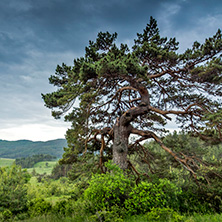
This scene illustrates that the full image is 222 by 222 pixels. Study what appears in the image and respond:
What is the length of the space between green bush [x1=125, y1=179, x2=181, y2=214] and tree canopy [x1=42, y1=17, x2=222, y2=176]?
4.47 feet

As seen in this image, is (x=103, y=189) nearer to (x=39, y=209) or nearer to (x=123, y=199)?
(x=123, y=199)

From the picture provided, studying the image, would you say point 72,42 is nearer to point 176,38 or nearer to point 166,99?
point 176,38

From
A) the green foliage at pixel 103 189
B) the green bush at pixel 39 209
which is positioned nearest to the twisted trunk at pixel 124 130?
the green foliage at pixel 103 189

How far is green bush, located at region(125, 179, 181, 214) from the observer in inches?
211

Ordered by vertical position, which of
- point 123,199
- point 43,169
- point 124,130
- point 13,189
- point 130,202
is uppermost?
point 124,130

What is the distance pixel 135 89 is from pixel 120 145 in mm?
3170

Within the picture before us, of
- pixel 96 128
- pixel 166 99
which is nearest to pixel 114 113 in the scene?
pixel 96 128

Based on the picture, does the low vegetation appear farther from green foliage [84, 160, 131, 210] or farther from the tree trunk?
the tree trunk

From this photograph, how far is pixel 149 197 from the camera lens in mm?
5438

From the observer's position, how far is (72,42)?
10391mm

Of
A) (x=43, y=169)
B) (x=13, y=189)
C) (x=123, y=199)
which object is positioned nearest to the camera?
(x=123, y=199)

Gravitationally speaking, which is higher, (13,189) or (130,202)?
(130,202)

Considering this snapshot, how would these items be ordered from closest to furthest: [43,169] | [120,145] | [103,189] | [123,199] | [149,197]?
1. [103,189]
2. [149,197]
3. [123,199]
4. [120,145]
5. [43,169]

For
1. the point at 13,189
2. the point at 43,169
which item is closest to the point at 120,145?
the point at 13,189
